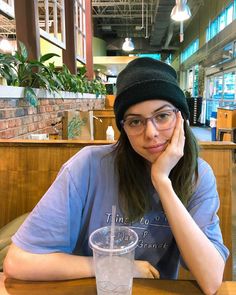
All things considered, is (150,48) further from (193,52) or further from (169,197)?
(169,197)

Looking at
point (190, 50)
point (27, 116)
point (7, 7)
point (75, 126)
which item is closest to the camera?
point (27, 116)

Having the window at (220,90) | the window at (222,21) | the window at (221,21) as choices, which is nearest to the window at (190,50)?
the window at (221,21)

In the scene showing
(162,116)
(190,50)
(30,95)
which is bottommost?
(162,116)

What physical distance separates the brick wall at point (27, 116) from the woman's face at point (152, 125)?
1445mm

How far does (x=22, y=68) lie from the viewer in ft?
8.14

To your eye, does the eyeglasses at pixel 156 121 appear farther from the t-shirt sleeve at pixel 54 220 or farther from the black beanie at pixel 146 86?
the t-shirt sleeve at pixel 54 220

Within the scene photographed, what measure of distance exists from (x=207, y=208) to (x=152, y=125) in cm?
33

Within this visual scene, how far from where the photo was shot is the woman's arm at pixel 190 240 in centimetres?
79

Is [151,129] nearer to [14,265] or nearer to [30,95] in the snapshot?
[14,265]

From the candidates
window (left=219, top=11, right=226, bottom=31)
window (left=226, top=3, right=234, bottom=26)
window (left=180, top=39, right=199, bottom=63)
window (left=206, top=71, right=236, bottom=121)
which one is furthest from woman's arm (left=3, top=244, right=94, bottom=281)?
window (left=180, top=39, right=199, bottom=63)

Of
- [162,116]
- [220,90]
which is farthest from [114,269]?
[220,90]

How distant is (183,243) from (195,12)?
1429 cm

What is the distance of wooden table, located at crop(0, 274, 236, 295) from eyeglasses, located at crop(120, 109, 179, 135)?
449 millimetres

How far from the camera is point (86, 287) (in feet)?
2.53
